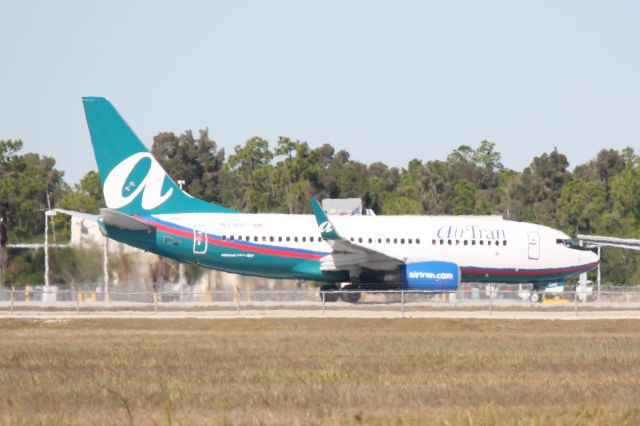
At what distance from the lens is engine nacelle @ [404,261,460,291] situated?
4500 cm

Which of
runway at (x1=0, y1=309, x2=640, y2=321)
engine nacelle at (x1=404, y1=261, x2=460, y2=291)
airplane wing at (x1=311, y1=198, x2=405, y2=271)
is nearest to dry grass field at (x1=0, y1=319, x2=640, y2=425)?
runway at (x1=0, y1=309, x2=640, y2=321)

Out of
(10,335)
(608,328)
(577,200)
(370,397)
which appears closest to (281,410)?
(370,397)

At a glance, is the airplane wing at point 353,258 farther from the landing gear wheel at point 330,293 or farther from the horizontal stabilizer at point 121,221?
the horizontal stabilizer at point 121,221

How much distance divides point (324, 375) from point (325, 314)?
62.1 feet

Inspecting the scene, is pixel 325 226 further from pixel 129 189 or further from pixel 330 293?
pixel 129 189

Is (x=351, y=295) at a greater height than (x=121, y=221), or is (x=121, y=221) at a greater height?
(x=121, y=221)

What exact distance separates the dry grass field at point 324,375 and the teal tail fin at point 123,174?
12.4 meters

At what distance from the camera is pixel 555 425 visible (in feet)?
47.6

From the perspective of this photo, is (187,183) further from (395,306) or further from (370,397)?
(370,397)

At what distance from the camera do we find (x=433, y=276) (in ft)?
148

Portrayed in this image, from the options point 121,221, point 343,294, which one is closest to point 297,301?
point 343,294

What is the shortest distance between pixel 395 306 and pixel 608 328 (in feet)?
33.3

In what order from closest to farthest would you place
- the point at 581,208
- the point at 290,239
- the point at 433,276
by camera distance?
the point at 433,276, the point at 290,239, the point at 581,208

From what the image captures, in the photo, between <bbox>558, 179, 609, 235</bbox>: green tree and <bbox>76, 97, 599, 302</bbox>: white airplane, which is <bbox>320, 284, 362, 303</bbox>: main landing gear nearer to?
<bbox>76, 97, 599, 302</bbox>: white airplane
